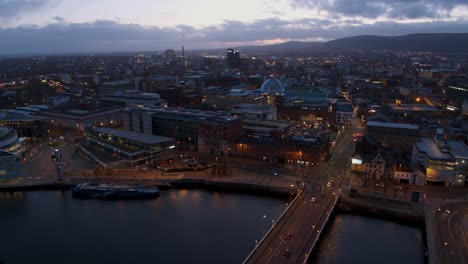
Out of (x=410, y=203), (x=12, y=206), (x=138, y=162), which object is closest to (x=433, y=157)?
(x=410, y=203)

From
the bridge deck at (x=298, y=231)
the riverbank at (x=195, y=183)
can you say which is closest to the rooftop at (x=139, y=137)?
the riverbank at (x=195, y=183)

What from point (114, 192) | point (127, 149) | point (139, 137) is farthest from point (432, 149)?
point (127, 149)

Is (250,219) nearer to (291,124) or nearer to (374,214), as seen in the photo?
(374,214)

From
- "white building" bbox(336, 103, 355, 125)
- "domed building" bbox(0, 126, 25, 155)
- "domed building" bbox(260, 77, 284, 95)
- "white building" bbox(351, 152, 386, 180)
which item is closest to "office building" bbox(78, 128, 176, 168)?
"domed building" bbox(0, 126, 25, 155)

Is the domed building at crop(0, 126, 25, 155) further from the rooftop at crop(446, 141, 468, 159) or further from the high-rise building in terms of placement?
the high-rise building

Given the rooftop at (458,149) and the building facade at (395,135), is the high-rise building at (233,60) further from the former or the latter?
the rooftop at (458,149)

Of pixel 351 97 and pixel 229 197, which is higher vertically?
pixel 351 97
